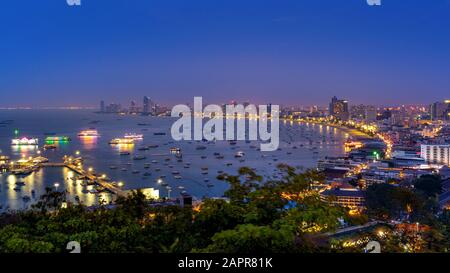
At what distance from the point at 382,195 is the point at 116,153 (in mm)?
8853

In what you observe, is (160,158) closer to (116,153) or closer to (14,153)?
(116,153)

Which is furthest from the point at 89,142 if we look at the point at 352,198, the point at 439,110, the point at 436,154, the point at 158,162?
the point at 439,110

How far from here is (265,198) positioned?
170 centimetres

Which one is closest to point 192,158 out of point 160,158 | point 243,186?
point 160,158

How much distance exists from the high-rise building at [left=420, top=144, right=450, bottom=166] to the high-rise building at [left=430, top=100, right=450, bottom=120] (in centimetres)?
642

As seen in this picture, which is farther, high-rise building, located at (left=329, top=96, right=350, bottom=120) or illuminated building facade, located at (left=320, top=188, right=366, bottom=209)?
high-rise building, located at (left=329, top=96, right=350, bottom=120)

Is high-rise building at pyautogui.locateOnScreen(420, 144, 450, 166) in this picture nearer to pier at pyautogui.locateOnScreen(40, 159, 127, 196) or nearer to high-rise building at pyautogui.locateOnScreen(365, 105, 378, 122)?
pier at pyautogui.locateOnScreen(40, 159, 127, 196)

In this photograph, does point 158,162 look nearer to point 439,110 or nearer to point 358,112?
point 439,110

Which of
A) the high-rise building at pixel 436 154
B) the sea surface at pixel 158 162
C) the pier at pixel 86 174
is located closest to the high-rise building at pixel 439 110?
the sea surface at pixel 158 162

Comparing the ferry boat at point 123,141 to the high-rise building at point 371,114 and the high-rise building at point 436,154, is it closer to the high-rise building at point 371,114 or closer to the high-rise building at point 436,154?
the high-rise building at point 436,154

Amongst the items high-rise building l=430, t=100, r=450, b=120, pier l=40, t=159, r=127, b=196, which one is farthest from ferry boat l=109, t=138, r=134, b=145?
high-rise building l=430, t=100, r=450, b=120

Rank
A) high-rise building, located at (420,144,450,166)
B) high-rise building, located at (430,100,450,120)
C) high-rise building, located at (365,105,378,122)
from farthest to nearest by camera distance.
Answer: high-rise building, located at (365,105,378,122)
high-rise building, located at (430,100,450,120)
high-rise building, located at (420,144,450,166)

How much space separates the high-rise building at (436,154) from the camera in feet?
39.4

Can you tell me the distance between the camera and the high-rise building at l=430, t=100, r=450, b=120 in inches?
724
